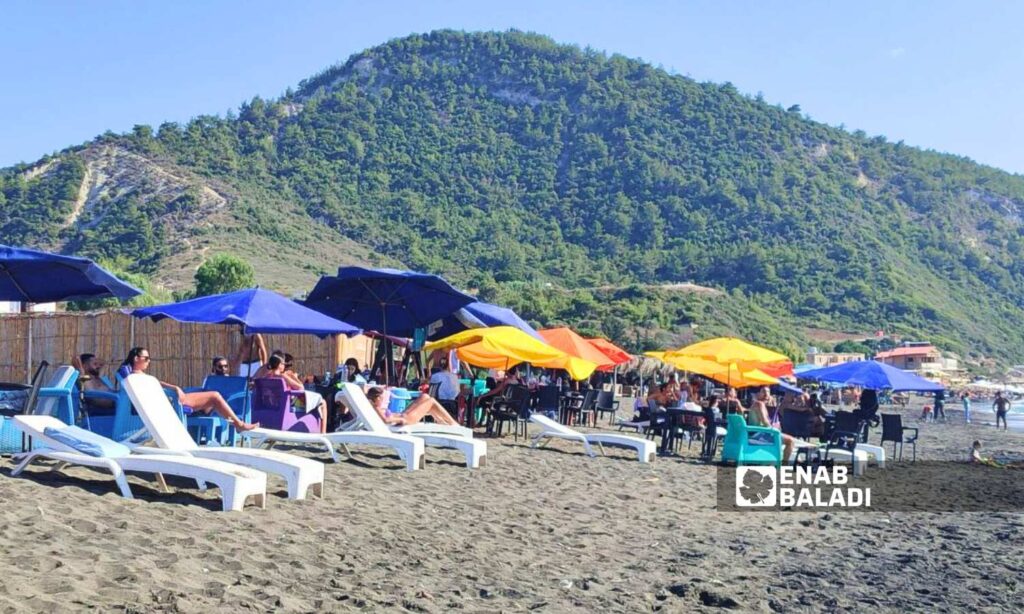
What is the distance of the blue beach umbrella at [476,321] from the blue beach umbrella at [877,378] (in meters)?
4.53

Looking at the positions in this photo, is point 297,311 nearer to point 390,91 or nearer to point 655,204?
point 655,204

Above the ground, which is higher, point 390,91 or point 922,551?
point 390,91

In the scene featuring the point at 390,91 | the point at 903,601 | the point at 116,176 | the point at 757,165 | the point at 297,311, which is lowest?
the point at 903,601

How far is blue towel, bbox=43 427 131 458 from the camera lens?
20.0ft

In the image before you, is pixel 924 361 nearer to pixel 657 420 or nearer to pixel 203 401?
pixel 657 420

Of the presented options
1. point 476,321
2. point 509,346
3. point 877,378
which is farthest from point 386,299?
point 877,378

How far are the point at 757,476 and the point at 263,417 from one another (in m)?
4.58

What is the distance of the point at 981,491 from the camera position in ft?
33.4

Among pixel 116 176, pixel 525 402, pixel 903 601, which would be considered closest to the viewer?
pixel 903 601

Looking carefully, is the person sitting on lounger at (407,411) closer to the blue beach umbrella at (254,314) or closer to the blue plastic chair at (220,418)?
the blue beach umbrella at (254,314)

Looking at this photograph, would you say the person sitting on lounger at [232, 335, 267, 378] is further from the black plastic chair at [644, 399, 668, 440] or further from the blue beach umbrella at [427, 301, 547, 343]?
the black plastic chair at [644, 399, 668, 440]

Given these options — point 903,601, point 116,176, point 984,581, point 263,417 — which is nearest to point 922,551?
point 984,581

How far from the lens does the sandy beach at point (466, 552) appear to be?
4266 mm

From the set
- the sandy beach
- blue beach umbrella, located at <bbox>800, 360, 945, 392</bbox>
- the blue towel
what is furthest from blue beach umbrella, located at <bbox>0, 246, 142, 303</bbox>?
blue beach umbrella, located at <bbox>800, 360, 945, 392</bbox>
